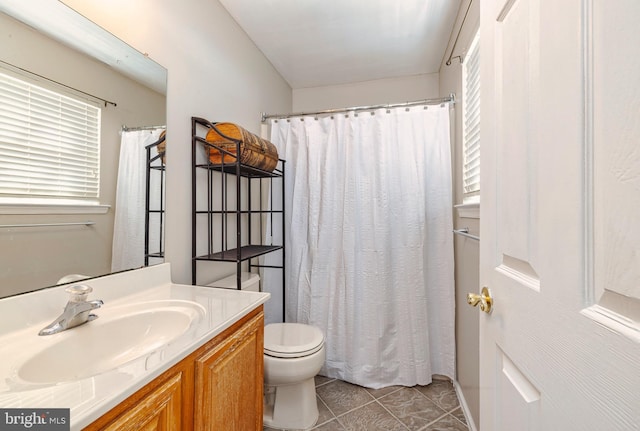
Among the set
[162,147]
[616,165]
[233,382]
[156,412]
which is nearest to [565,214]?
[616,165]

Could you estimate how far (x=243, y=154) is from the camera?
4.96 feet

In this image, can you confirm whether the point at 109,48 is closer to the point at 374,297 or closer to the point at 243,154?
the point at 243,154

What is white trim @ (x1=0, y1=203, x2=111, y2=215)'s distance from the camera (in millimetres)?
794

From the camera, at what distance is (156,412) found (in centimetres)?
63

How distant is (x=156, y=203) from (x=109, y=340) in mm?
600

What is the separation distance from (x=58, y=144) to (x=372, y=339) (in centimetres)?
194

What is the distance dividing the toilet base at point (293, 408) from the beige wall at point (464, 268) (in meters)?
0.88

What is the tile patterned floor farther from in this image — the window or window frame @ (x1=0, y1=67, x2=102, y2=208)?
window frame @ (x1=0, y1=67, x2=102, y2=208)

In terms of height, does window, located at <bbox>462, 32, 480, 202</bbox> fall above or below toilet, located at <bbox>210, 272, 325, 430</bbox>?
above

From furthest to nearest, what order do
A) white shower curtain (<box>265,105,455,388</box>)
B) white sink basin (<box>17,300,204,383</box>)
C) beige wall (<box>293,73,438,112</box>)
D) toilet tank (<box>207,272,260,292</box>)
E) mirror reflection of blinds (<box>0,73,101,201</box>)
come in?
beige wall (<box>293,73,438,112</box>) → white shower curtain (<box>265,105,455,388</box>) → toilet tank (<box>207,272,260,292</box>) → mirror reflection of blinds (<box>0,73,101,201</box>) → white sink basin (<box>17,300,204,383</box>)

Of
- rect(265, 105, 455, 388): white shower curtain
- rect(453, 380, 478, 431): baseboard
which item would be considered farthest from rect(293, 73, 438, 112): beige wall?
rect(453, 380, 478, 431): baseboard

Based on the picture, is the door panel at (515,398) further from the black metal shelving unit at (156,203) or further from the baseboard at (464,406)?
the black metal shelving unit at (156,203)

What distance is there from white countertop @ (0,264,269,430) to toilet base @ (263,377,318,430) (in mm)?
738

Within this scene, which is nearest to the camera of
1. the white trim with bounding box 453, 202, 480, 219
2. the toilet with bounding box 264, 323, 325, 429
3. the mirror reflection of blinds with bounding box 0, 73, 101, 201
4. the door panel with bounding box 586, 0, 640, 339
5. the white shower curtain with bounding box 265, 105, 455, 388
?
the door panel with bounding box 586, 0, 640, 339
